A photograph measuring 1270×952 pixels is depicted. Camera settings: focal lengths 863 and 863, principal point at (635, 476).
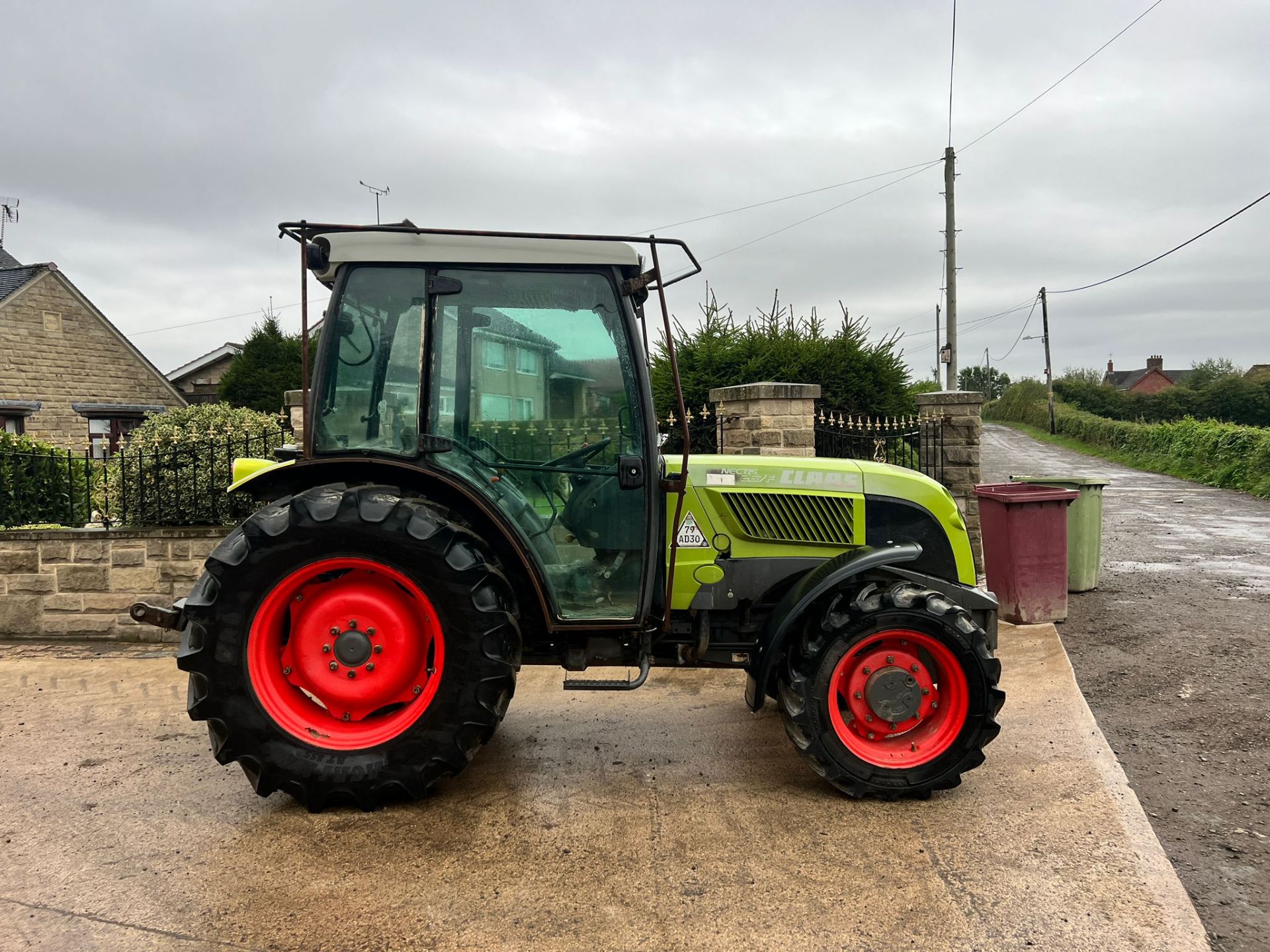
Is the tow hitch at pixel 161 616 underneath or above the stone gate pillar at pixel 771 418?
underneath

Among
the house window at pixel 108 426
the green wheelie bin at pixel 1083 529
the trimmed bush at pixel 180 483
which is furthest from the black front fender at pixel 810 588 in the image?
the house window at pixel 108 426

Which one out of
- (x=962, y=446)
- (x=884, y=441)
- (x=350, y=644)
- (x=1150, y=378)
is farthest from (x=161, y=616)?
(x=1150, y=378)

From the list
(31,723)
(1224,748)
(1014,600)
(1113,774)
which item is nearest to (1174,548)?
(1014,600)

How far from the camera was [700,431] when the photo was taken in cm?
816

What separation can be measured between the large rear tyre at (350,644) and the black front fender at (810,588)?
103 cm

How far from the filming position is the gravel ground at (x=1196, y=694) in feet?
9.70

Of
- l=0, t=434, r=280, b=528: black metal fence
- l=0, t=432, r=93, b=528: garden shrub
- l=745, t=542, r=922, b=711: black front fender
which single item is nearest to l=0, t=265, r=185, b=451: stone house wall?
l=0, t=432, r=93, b=528: garden shrub

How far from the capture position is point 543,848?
3094 millimetres

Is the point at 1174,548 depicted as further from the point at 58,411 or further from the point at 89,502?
the point at 58,411

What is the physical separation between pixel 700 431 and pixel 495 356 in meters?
4.81

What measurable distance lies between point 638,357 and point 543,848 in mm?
1895

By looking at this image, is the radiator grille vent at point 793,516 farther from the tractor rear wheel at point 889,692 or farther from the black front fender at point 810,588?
the tractor rear wheel at point 889,692

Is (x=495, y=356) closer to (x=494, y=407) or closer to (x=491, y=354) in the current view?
(x=491, y=354)

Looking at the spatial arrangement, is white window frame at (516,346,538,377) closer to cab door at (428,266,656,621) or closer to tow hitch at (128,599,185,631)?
cab door at (428,266,656,621)
